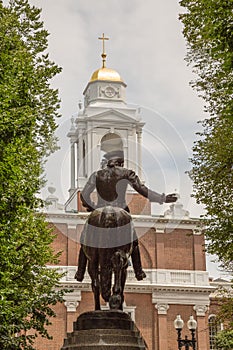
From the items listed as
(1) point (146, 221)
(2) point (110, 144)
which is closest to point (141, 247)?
(1) point (146, 221)

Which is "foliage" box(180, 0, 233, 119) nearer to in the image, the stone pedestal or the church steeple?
the stone pedestal

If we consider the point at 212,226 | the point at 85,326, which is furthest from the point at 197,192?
the point at 85,326

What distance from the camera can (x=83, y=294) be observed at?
42219 millimetres

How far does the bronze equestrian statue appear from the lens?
39.2 feet

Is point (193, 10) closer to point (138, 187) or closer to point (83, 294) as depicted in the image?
point (138, 187)

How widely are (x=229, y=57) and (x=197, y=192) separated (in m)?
6.65

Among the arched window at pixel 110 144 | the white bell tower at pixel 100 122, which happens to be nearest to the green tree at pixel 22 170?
the arched window at pixel 110 144

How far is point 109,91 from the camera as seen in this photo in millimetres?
47438

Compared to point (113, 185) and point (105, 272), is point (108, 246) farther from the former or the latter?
point (113, 185)

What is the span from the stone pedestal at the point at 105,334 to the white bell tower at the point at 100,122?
33.4 meters

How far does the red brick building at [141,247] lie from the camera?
138ft

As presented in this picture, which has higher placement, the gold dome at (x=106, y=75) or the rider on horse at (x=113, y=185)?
the gold dome at (x=106, y=75)

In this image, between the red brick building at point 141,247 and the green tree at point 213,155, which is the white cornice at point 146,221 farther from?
the green tree at point 213,155

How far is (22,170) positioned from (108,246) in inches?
223
